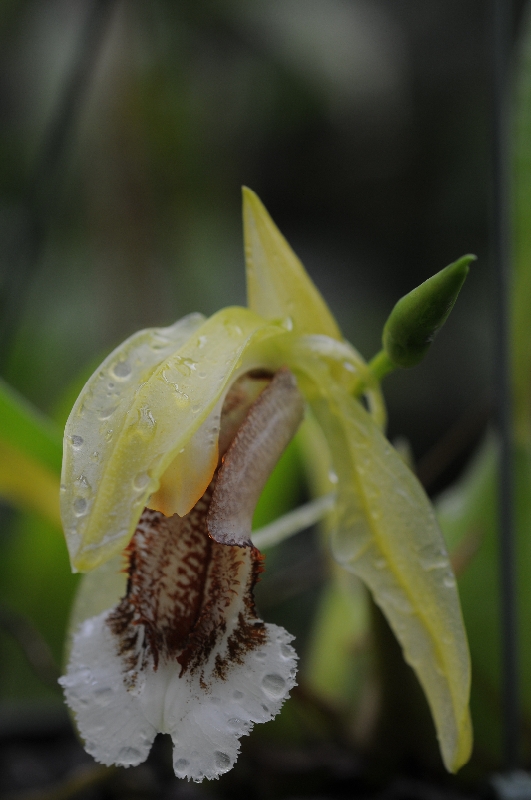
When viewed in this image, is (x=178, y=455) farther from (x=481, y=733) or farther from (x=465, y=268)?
(x=481, y=733)

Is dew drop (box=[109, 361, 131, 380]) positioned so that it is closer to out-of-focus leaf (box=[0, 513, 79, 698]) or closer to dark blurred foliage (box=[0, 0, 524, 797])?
out-of-focus leaf (box=[0, 513, 79, 698])

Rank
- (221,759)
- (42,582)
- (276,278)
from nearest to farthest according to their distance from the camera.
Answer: (221,759) < (276,278) < (42,582)

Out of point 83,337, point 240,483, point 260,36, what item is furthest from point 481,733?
point 260,36

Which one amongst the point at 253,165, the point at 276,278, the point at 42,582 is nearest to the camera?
the point at 276,278

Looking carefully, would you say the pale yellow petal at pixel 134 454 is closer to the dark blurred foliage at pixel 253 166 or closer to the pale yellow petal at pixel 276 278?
the pale yellow petal at pixel 276 278

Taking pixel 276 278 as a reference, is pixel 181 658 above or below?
below

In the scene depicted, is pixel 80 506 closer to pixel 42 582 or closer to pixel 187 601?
pixel 187 601

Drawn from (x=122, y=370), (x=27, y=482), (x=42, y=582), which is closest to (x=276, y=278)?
(x=122, y=370)
